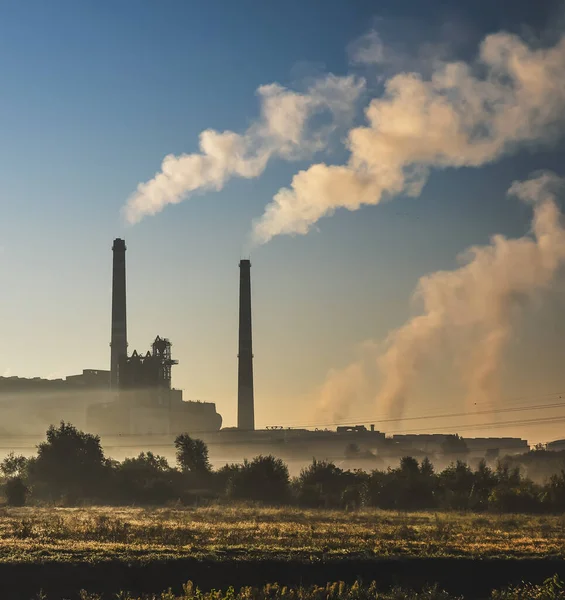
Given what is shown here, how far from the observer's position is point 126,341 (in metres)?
115

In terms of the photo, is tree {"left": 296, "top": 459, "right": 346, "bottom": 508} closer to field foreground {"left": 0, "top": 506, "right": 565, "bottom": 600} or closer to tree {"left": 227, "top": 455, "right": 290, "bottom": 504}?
tree {"left": 227, "top": 455, "right": 290, "bottom": 504}

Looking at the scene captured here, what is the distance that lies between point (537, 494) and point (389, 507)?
951 centimetres

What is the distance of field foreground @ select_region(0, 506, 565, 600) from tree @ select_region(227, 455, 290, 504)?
2899 centimetres

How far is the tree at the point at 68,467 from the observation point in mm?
68688

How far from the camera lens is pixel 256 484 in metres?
65.4

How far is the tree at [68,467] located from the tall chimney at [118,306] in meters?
39.4

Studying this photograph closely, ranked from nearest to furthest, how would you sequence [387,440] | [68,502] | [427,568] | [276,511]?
[427,568], [276,511], [68,502], [387,440]

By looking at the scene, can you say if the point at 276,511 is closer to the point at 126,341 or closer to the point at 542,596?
the point at 542,596

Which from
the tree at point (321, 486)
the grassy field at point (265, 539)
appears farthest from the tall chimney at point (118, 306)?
the grassy field at point (265, 539)

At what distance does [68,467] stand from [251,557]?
159ft

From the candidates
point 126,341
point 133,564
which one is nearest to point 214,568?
point 133,564

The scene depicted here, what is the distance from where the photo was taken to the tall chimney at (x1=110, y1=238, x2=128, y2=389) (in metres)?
112

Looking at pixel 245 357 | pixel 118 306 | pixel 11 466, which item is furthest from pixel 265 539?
pixel 118 306

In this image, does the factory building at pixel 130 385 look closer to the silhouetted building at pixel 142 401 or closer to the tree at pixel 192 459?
the silhouetted building at pixel 142 401
